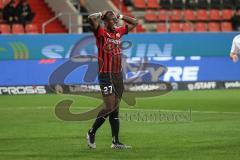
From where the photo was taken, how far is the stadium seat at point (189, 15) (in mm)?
36438

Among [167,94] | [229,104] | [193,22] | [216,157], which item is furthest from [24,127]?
[193,22]

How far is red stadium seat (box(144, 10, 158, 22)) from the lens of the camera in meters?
36.0

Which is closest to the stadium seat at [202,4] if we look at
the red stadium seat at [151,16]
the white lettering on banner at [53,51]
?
the red stadium seat at [151,16]

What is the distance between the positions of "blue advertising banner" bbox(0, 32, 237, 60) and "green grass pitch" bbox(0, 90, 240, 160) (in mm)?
4847

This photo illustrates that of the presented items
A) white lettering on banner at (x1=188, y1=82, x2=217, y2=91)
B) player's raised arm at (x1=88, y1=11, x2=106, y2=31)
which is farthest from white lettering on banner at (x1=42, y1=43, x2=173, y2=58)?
player's raised arm at (x1=88, y1=11, x2=106, y2=31)

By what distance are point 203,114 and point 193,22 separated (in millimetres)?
17917

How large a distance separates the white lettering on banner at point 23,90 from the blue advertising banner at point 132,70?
16cm

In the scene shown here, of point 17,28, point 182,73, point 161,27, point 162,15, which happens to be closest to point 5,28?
point 17,28

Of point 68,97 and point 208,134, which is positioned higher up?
point 208,134

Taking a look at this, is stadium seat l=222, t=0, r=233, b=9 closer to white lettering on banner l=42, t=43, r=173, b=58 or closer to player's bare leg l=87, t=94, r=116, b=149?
white lettering on banner l=42, t=43, r=173, b=58

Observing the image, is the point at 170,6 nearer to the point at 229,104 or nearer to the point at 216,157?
the point at 229,104

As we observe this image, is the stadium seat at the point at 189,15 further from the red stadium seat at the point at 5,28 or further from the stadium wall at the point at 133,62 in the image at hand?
the red stadium seat at the point at 5,28

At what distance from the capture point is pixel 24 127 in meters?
16.2

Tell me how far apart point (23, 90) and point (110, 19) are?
14.9 m
